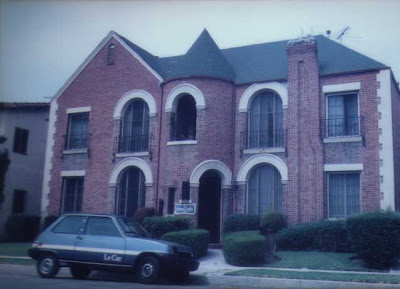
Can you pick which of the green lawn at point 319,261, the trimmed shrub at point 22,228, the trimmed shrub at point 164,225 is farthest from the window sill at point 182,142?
the trimmed shrub at point 22,228

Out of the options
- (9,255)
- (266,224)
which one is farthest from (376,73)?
(9,255)

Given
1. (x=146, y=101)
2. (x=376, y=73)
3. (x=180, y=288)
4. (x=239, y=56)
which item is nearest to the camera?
(x=180, y=288)

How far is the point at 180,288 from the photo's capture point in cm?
1108

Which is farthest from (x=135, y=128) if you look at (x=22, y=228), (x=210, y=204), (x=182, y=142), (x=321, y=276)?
(x=321, y=276)

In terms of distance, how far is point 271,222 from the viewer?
17.9 meters

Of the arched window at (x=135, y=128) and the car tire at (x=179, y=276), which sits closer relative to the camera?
the car tire at (x=179, y=276)

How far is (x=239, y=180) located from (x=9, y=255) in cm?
956

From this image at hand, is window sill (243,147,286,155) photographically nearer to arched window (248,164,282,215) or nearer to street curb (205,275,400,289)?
arched window (248,164,282,215)

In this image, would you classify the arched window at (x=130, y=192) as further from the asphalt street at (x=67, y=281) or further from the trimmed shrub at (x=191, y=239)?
the asphalt street at (x=67, y=281)

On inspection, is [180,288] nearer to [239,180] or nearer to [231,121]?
[239,180]

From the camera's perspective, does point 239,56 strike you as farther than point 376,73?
Yes

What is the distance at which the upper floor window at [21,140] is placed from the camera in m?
26.6

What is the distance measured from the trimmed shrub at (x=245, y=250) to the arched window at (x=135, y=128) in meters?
7.95

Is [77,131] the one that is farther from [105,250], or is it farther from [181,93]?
[105,250]
